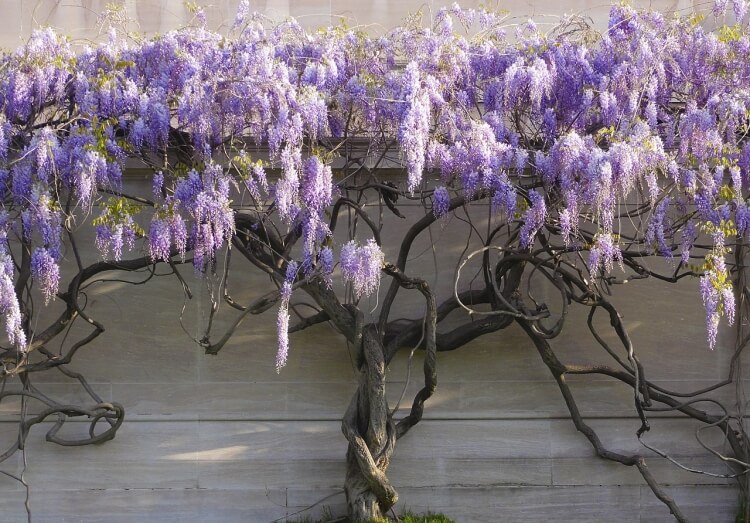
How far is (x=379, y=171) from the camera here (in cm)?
871

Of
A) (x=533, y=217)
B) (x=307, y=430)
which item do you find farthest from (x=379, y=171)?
(x=307, y=430)

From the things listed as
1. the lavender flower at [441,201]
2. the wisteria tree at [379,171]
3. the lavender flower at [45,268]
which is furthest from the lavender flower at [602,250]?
the lavender flower at [45,268]

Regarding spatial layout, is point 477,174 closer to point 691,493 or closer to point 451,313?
point 451,313

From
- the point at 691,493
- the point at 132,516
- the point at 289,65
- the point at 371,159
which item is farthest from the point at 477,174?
the point at 132,516

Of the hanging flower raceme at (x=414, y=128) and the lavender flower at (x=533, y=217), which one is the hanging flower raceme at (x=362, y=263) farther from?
the lavender flower at (x=533, y=217)

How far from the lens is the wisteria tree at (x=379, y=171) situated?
7605 millimetres

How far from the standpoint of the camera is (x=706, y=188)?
25.1ft

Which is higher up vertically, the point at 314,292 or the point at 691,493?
the point at 314,292

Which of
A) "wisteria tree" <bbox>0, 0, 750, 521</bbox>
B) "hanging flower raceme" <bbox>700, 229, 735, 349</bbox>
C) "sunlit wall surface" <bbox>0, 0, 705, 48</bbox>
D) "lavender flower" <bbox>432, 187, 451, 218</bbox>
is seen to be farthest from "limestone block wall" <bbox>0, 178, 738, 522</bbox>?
"sunlit wall surface" <bbox>0, 0, 705, 48</bbox>

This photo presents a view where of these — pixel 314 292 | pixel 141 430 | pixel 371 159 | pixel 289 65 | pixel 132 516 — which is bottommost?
pixel 132 516

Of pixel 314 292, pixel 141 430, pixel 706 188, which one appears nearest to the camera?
pixel 706 188

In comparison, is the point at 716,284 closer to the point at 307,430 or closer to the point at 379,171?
the point at 379,171

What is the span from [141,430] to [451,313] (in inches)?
107

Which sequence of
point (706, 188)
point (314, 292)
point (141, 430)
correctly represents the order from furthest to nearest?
point (141, 430), point (314, 292), point (706, 188)
